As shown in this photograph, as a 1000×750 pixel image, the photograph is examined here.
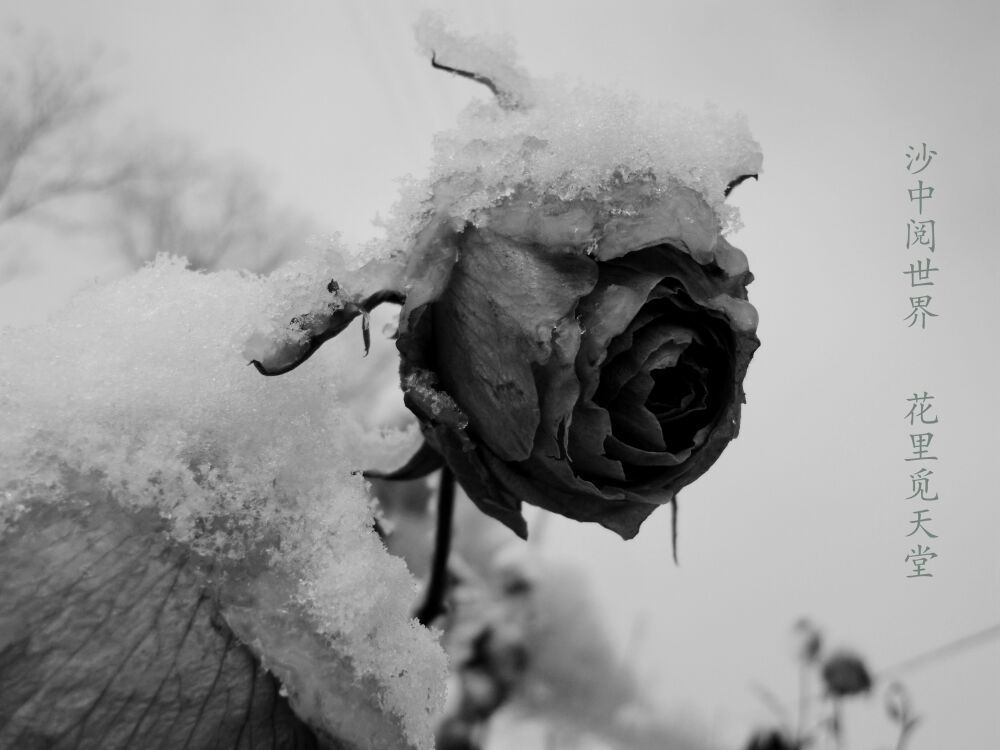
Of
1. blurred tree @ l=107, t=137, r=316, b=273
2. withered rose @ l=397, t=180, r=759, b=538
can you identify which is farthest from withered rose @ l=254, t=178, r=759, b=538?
blurred tree @ l=107, t=137, r=316, b=273

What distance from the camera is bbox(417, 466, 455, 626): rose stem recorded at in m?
0.33

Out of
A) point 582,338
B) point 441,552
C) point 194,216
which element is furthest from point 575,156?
point 194,216

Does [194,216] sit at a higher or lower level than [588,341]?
higher

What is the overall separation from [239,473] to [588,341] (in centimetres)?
9

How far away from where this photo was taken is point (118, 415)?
0.71 ft

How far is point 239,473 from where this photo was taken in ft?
0.71

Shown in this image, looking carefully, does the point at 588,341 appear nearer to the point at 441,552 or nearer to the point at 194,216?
the point at 441,552

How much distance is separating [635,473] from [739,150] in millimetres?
99

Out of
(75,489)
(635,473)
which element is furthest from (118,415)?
(635,473)

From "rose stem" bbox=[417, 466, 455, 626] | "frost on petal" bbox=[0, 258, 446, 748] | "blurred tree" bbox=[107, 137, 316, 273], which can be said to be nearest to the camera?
"frost on petal" bbox=[0, 258, 446, 748]

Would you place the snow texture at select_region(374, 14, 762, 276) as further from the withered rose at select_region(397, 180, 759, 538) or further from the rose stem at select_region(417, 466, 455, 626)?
the rose stem at select_region(417, 466, 455, 626)

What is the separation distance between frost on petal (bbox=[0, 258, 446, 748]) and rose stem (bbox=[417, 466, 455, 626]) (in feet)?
0.30

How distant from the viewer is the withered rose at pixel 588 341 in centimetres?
21

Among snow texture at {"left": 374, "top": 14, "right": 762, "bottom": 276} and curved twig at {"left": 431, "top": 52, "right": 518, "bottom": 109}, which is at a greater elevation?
curved twig at {"left": 431, "top": 52, "right": 518, "bottom": 109}
